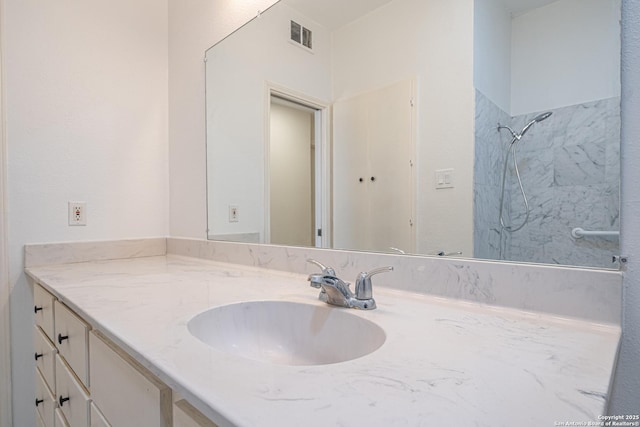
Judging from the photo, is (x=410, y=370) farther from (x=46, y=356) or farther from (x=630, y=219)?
(x=46, y=356)

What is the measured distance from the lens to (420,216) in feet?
2.93

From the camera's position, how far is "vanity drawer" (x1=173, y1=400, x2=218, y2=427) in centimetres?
41

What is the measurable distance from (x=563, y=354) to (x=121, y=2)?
2142 mm

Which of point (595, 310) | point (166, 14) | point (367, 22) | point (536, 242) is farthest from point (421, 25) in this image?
point (166, 14)

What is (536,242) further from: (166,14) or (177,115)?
(166,14)

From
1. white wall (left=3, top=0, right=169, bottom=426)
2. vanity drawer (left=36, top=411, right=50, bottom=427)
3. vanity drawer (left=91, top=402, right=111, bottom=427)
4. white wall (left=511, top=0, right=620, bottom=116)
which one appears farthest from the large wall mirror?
vanity drawer (left=36, top=411, right=50, bottom=427)

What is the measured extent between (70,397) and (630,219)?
4.32 feet

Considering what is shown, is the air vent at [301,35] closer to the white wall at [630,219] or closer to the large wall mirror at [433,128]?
the large wall mirror at [433,128]

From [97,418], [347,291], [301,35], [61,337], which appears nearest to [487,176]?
[347,291]

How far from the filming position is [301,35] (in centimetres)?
121

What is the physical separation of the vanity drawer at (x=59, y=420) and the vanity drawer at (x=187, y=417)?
28.4 inches

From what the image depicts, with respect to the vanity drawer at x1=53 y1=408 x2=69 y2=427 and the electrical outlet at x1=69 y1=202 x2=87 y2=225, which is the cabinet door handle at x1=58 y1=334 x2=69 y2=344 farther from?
the electrical outlet at x1=69 y1=202 x2=87 y2=225

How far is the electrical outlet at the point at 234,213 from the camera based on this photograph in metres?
1.45

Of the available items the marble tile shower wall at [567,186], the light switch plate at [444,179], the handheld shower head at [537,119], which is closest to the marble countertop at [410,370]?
the marble tile shower wall at [567,186]
